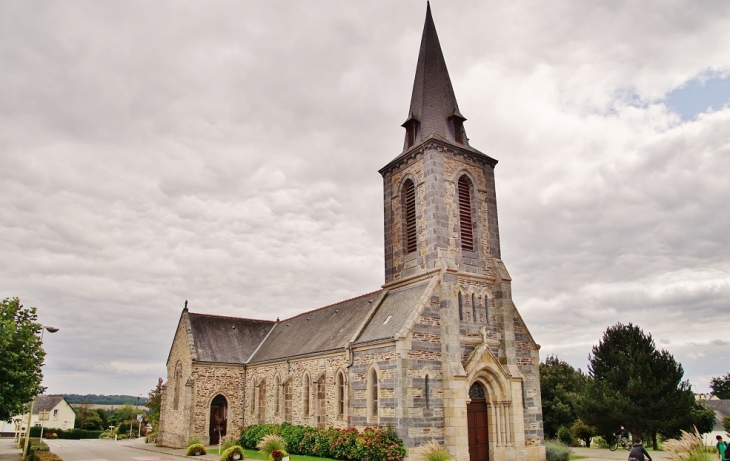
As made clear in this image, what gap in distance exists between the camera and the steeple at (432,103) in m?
29.8

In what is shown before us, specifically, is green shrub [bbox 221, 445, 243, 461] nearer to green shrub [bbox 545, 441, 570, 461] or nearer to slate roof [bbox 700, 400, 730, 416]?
green shrub [bbox 545, 441, 570, 461]

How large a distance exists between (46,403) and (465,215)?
261 ft

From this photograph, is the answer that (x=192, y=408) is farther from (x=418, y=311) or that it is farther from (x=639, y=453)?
(x=639, y=453)

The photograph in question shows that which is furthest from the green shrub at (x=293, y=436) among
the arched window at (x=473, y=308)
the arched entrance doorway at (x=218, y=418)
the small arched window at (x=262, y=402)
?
the arched window at (x=473, y=308)

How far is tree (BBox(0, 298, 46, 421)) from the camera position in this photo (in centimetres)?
2364

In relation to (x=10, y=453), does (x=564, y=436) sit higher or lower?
higher

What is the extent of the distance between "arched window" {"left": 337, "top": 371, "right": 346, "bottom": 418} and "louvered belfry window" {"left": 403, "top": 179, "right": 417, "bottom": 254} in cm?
734

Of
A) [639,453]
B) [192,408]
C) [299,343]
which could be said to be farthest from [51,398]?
[639,453]

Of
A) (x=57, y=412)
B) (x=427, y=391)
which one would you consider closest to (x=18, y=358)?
(x=427, y=391)

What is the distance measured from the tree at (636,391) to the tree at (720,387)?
3154 inches

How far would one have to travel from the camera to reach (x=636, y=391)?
105ft

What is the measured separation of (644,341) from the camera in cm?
3416

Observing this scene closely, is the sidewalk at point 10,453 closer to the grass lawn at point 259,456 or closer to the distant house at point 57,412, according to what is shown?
the grass lawn at point 259,456

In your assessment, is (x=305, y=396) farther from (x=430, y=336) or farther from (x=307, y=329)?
(x=430, y=336)
